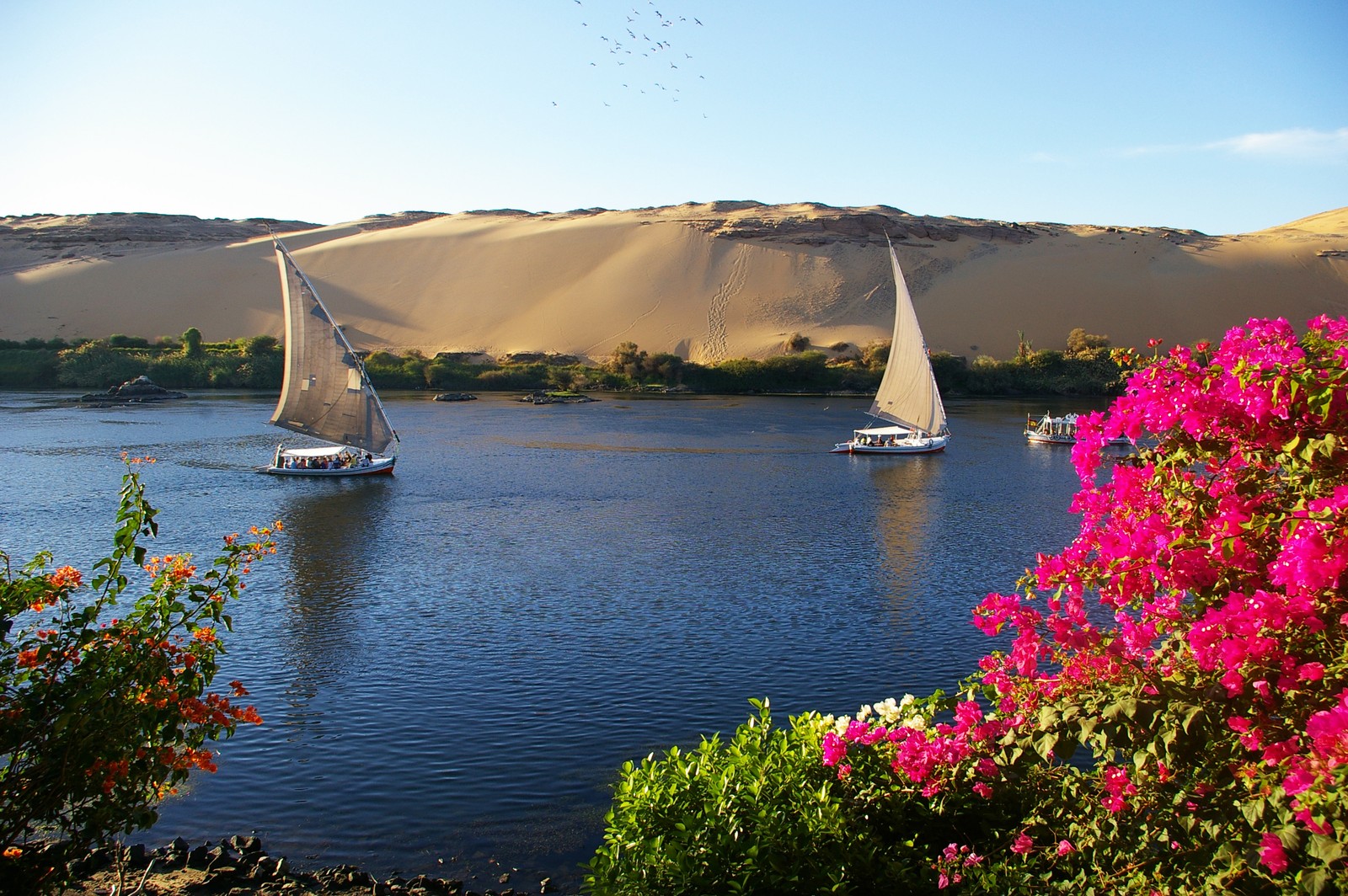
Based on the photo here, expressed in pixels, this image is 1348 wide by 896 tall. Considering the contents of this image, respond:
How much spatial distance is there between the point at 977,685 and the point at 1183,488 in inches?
96.9

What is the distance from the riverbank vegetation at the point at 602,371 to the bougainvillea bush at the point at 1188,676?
3024 inches

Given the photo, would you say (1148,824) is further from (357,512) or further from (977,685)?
(357,512)

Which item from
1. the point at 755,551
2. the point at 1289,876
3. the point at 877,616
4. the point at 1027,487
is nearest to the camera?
the point at 1289,876

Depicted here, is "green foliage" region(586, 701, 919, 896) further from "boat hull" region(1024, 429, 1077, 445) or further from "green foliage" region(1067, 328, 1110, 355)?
"green foliage" region(1067, 328, 1110, 355)

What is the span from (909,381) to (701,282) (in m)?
64.5

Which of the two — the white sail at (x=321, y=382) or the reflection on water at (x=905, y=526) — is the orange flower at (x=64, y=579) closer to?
the reflection on water at (x=905, y=526)

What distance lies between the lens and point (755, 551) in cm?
2628

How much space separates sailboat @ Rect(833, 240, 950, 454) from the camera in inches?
1785

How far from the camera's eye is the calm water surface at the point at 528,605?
12570mm

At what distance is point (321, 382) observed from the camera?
37781mm

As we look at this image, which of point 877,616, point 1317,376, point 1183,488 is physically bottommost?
point 877,616

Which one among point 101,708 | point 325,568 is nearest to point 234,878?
point 101,708

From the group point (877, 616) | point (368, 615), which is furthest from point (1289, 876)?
point (368, 615)

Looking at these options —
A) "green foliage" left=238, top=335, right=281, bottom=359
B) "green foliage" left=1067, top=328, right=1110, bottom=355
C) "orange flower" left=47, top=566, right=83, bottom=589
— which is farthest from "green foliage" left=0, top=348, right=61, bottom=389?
"orange flower" left=47, top=566, right=83, bottom=589
